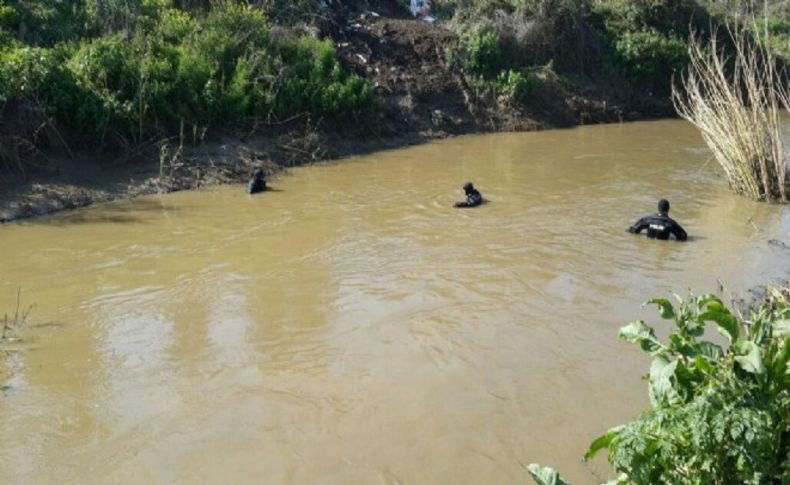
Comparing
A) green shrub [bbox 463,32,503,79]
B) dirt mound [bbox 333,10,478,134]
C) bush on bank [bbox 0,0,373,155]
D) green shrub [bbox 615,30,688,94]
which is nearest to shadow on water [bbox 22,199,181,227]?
bush on bank [bbox 0,0,373,155]

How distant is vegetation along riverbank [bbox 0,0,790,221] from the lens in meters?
13.7

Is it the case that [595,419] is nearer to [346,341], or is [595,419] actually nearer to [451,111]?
[346,341]

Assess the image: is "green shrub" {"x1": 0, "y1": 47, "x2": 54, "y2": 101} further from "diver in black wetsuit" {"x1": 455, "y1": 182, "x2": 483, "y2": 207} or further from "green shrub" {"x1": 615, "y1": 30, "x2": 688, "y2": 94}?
"green shrub" {"x1": 615, "y1": 30, "x2": 688, "y2": 94}

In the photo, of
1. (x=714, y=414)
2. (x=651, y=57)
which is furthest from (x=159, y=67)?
(x=651, y=57)

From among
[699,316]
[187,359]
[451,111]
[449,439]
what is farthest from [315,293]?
[451,111]

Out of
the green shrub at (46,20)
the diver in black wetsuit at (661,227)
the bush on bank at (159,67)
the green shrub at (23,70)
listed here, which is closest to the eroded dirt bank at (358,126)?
the bush on bank at (159,67)

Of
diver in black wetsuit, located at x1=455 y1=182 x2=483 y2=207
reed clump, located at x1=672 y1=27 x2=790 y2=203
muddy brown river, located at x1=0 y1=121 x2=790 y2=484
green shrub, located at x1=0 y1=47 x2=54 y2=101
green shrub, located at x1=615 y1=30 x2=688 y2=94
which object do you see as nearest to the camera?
muddy brown river, located at x1=0 y1=121 x2=790 y2=484

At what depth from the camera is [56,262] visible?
9.71 meters

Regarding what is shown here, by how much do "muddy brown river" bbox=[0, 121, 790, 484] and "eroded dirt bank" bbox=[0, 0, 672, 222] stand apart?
794mm

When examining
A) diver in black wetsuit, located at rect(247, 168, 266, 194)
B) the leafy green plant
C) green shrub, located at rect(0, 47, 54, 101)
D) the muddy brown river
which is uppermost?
green shrub, located at rect(0, 47, 54, 101)

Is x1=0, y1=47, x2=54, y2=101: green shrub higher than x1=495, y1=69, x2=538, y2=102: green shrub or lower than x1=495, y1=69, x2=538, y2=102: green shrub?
higher

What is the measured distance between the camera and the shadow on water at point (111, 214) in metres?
11.6

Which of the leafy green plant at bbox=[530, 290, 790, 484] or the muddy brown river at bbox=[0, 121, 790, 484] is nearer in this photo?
the leafy green plant at bbox=[530, 290, 790, 484]

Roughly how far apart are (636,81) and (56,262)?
19861 mm
